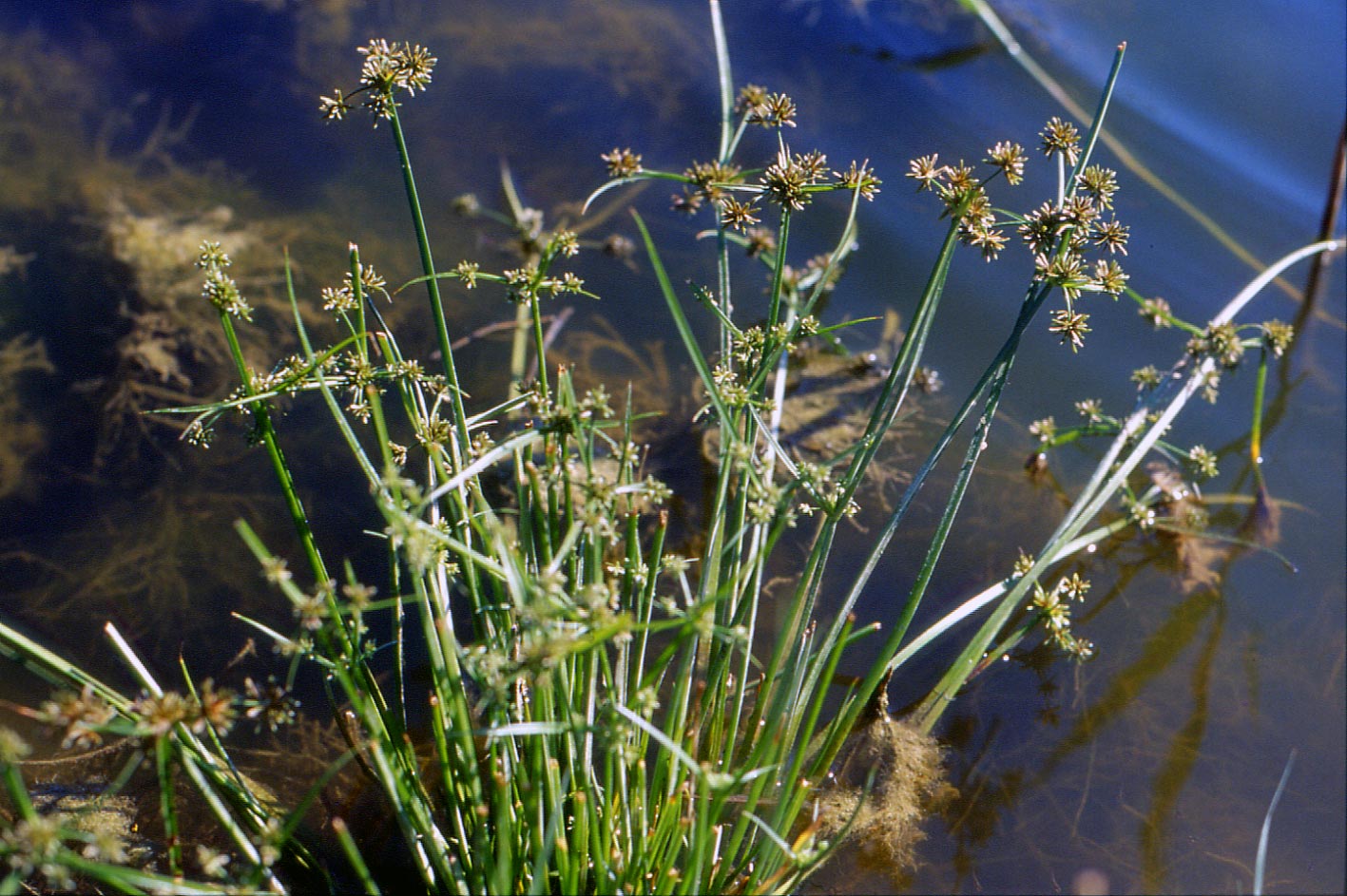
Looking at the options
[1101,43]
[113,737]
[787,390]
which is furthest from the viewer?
[1101,43]

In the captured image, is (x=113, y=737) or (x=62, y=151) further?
(x=62, y=151)

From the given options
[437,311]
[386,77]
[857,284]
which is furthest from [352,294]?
[857,284]

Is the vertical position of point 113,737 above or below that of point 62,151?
below

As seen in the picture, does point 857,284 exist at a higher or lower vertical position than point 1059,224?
lower

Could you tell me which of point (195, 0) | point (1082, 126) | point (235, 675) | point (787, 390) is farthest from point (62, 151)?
point (1082, 126)

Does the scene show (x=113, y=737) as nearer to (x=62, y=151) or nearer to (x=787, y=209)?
(x=787, y=209)

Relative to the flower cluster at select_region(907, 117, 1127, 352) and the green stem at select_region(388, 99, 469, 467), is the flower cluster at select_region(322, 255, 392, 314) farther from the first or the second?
the flower cluster at select_region(907, 117, 1127, 352)

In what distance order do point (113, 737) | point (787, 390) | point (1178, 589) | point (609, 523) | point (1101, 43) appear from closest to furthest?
point (609, 523), point (113, 737), point (1178, 589), point (787, 390), point (1101, 43)

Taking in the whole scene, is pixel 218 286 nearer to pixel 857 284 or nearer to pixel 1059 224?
pixel 1059 224

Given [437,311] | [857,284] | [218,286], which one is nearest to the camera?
[218,286]
